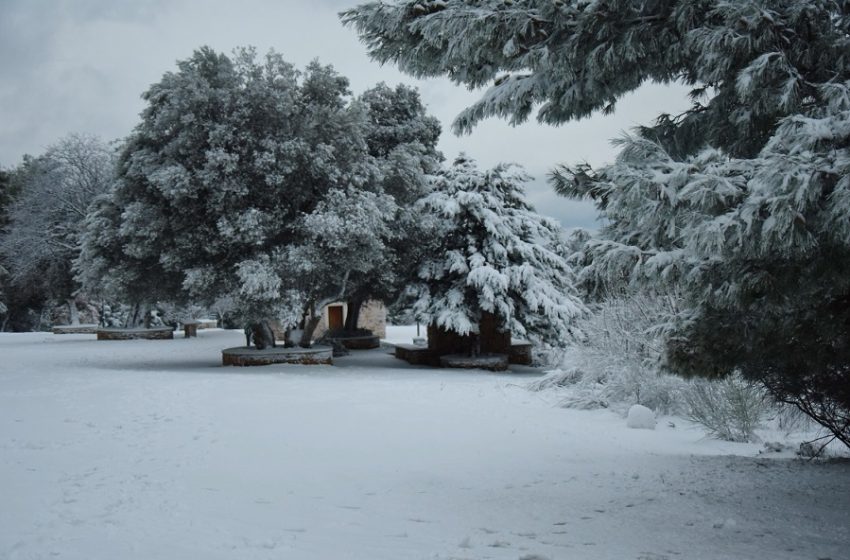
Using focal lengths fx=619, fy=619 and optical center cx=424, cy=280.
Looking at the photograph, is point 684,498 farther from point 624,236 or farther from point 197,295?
point 197,295

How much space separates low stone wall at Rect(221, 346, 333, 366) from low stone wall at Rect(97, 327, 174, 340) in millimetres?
12845

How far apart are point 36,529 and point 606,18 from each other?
4.69 metres

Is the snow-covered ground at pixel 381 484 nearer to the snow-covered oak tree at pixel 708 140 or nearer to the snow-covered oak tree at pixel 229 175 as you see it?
the snow-covered oak tree at pixel 708 140

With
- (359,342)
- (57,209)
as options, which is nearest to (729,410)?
(359,342)

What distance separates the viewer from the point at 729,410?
327 inches

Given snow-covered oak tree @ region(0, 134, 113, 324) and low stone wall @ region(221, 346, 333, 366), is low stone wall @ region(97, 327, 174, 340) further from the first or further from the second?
low stone wall @ region(221, 346, 333, 366)

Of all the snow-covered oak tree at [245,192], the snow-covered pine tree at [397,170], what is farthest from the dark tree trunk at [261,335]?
the snow-covered pine tree at [397,170]

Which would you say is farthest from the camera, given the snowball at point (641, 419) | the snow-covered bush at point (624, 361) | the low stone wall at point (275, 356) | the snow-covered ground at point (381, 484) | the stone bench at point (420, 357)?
the stone bench at point (420, 357)

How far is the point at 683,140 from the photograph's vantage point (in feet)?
14.7

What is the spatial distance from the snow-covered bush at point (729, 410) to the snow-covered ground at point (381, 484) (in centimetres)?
28

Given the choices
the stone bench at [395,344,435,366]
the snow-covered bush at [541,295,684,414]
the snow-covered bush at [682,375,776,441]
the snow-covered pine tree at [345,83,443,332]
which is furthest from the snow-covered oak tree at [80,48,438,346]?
the snow-covered bush at [682,375,776,441]

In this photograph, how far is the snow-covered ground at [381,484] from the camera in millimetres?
3660

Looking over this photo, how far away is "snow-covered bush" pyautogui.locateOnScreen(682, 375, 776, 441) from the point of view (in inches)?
319

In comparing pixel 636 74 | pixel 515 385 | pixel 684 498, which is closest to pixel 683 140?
pixel 636 74
